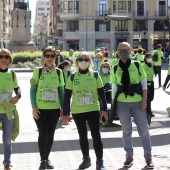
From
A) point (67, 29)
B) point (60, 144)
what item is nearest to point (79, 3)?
point (67, 29)

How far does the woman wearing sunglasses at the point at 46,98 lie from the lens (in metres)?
7.95

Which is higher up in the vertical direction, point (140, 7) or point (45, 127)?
point (140, 7)

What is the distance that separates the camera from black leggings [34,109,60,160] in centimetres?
795

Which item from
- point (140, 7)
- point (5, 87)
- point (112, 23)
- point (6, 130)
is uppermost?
point (140, 7)

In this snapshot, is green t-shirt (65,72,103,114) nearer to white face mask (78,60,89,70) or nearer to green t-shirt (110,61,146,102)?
white face mask (78,60,89,70)

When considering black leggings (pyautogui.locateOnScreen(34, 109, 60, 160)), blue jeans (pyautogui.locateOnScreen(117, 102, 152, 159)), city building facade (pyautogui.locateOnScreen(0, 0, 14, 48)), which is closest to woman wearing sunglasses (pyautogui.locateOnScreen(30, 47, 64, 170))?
black leggings (pyautogui.locateOnScreen(34, 109, 60, 160))

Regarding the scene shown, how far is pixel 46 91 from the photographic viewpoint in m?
7.95

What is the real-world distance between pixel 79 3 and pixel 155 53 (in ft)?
207

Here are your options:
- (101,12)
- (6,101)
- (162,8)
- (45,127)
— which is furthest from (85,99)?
(162,8)

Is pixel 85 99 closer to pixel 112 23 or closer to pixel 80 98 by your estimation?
pixel 80 98

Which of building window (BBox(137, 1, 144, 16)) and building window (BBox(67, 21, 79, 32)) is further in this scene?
building window (BBox(137, 1, 144, 16))

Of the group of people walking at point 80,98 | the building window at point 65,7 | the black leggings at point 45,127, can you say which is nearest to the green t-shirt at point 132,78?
the group of people walking at point 80,98

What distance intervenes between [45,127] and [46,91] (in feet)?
1.75

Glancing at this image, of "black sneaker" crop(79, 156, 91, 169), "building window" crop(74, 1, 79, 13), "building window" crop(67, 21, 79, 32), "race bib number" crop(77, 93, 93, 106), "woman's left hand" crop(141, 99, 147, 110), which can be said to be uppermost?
"building window" crop(74, 1, 79, 13)
